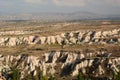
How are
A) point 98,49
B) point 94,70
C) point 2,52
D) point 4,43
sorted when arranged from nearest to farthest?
point 94,70 → point 98,49 → point 2,52 → point 4,43

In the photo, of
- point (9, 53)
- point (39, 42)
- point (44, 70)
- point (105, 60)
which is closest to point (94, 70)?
point (105, 60)

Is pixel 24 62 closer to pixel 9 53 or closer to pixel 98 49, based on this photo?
pixel 9 53

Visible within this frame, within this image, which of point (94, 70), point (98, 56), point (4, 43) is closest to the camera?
point (94, 70)

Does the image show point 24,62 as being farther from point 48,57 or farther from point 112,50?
point 112,50

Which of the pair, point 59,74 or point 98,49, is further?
point 98,49

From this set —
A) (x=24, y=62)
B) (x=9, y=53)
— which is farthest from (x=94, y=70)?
(x=9, y=53)

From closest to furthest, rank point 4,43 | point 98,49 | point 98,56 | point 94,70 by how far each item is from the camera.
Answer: point 94,70
point 98,56
point 98,49
point 4,43
